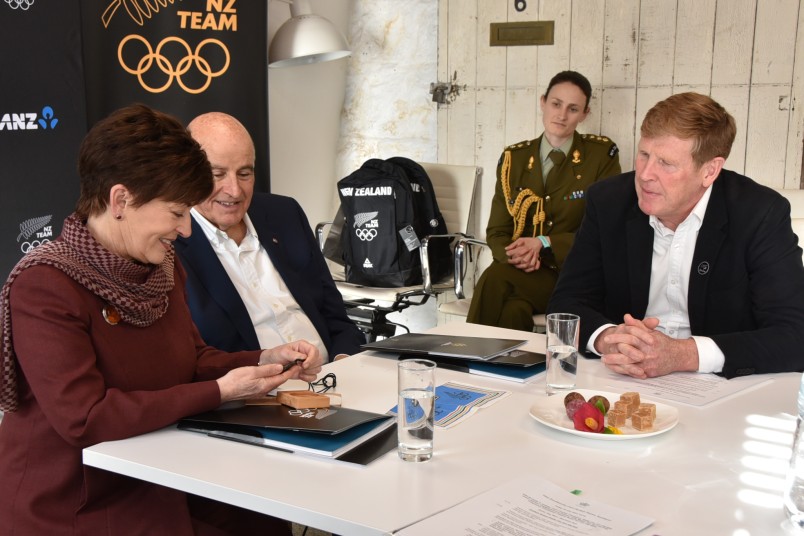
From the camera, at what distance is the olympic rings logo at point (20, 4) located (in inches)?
122

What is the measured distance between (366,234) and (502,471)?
9.63 feet

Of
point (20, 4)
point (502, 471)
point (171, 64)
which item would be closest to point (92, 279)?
point (502, 471)

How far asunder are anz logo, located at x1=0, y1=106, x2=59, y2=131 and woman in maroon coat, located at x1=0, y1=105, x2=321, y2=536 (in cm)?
177

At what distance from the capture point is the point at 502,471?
140 cm

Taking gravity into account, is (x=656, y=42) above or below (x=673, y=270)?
above

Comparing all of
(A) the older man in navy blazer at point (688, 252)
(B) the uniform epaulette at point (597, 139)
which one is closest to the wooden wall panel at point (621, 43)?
(B) the uniform epaulette at point (597, 139)

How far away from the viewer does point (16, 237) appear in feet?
10.6

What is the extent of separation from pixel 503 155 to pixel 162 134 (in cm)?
276

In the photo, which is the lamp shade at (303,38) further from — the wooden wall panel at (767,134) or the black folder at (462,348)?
the black folder at (462,348)

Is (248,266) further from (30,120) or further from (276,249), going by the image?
(30,120)

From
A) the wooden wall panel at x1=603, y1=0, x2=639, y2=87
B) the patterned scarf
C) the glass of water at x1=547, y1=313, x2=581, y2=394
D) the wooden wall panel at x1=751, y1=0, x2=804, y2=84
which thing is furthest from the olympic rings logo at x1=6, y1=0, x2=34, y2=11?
the wooden wall panel at x1=751, y1=0, x2=804, y2=84

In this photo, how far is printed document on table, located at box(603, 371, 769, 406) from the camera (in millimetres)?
1769

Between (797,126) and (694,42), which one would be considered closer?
(797,126)

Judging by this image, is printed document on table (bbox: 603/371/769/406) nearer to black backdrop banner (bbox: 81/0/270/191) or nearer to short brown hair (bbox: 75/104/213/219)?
short brown hair (bbox: 75/104/213/219)
